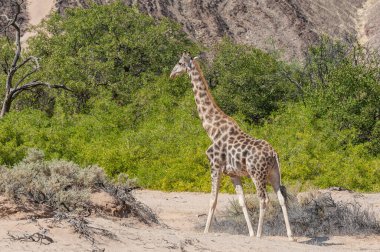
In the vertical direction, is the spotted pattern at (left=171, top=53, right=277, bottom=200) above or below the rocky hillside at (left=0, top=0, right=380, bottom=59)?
below

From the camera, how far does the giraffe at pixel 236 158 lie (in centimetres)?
1057

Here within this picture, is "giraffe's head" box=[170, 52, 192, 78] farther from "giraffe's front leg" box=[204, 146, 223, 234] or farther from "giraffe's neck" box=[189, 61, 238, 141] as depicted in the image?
"giraffe's front leg" box=[204, 146, 223, 234]

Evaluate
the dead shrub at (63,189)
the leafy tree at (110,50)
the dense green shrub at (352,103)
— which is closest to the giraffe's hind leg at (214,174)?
the dead shrub at (63,189)

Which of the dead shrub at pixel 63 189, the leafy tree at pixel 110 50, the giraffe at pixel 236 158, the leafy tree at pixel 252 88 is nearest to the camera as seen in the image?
the dead shrub at pixel 63 189

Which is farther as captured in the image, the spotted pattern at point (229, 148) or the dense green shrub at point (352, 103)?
the dense green shrub at point (352, 103)

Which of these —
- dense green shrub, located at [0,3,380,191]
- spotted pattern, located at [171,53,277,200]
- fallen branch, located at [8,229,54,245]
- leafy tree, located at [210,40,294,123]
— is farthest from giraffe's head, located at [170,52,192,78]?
leafy tree, located at [210,40,294,123]

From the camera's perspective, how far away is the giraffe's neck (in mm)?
11461

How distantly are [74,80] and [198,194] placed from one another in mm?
16481

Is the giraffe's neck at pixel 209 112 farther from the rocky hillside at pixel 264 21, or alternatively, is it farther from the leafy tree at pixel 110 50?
the rocky hillside at pixel 264 21

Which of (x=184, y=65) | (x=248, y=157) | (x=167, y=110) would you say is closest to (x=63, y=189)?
(x=248, y=157)

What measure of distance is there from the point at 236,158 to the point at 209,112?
1.27 m

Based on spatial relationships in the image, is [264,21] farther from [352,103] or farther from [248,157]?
[248,157]

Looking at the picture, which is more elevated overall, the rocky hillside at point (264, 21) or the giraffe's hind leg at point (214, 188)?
the rocky hillside at point (264, 21)

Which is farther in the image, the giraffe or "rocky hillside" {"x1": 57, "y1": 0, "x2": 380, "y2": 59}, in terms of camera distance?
"rocky hillside" {"x1": 57, "y1": 0, "x2": 380, "y2": 59}
